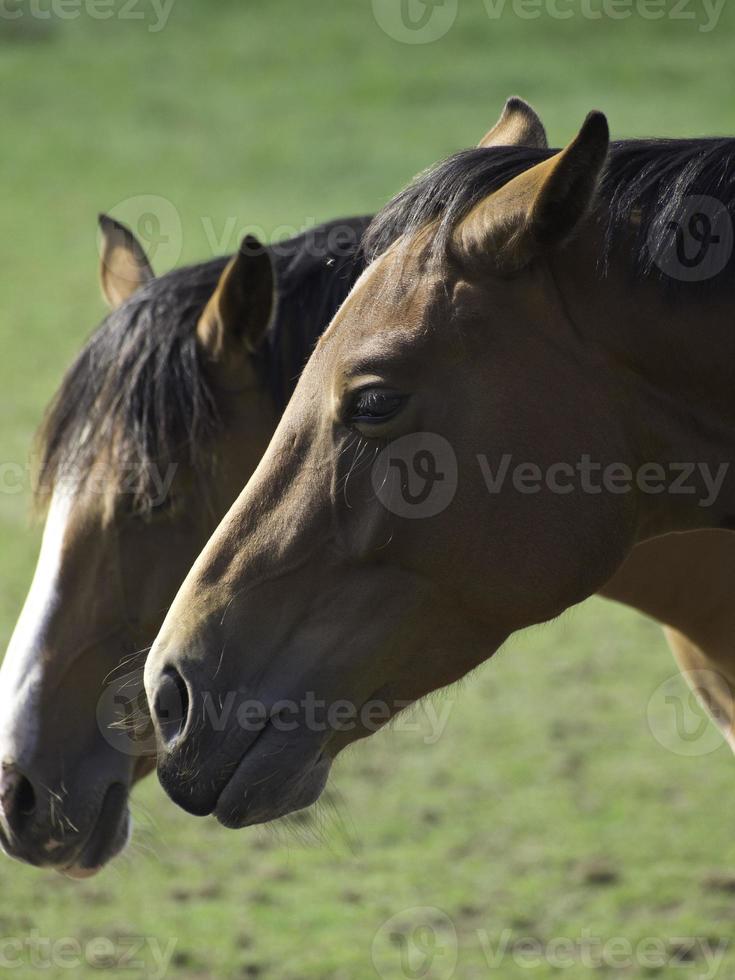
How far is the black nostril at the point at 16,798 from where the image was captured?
2.62 metres

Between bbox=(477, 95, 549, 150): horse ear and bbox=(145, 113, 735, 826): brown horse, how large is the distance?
17.0 inches

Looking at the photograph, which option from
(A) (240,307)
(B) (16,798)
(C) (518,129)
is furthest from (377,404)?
(B) (16,798)

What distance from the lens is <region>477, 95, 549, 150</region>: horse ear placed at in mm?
2408

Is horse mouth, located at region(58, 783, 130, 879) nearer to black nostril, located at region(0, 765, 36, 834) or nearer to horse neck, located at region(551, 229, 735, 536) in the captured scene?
black nostril, located at region(0, 765, 36, 834)

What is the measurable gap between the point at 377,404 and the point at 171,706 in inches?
22.8

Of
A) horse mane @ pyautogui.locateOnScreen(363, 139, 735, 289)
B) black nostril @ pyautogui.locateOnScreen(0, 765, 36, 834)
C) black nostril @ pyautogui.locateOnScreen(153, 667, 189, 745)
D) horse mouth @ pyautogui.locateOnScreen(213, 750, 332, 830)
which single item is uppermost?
horse mane @ pyautogui.locateOnScreen(363, 139, 735, 289)

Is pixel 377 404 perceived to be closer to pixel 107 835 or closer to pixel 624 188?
pixel 624 188

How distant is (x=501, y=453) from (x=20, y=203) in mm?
14146

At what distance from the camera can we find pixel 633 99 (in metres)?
15.5

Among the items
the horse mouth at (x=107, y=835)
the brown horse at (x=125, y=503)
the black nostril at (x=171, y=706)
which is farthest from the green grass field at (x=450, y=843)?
the black nostril at (x=171, y=706)

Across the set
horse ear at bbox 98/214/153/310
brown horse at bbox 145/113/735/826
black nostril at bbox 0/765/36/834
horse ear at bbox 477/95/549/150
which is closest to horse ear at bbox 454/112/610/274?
brown horse at bbox 145/113/735/826

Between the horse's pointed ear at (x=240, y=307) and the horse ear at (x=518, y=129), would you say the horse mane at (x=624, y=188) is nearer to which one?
the horse ear at (x=518, y=129)

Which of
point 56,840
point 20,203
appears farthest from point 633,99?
point 56,840

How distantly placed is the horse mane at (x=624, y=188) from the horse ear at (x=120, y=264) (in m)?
1.45
